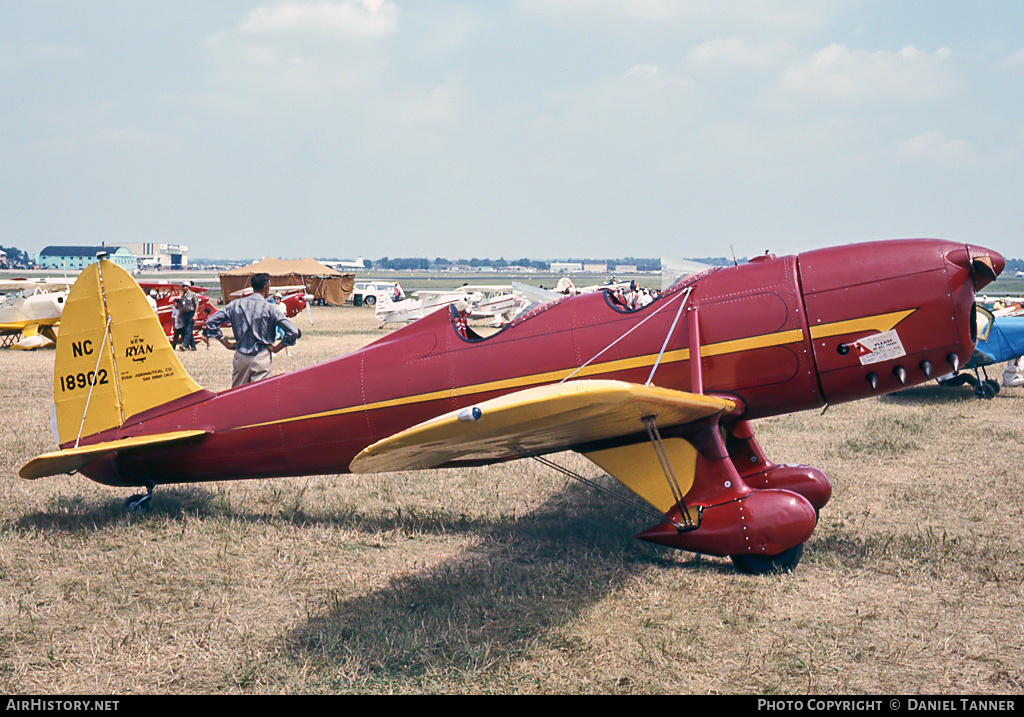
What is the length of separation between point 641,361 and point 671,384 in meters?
0.26

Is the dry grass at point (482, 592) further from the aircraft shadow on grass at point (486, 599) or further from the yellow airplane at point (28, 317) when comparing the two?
the yellow airplane at point (28, 317)

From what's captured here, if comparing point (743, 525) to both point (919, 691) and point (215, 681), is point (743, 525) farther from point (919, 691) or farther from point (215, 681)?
point (215, 681)

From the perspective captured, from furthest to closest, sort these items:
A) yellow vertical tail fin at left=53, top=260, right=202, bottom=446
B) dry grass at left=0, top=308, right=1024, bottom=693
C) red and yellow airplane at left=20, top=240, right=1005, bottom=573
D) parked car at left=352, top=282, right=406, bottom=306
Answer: parked car at left=352, top=282, right=406, bottom=306, yellow vertical tail fin at left=53, top=260, right=202, bottom=446, red and yellow airplane at left=20, top=240, right=1005, bottom=573, dry grass at left=0, top=308, right=1024, bottom=693

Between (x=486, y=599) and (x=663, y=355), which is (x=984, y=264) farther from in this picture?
(x=486, y=599)

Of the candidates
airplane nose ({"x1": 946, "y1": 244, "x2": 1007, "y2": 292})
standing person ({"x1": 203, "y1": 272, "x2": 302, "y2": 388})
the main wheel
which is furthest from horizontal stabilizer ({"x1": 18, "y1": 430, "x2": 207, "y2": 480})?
airplane nose ({"x1": 946, "y1": 244, "x2": 1007, "y2": 292})

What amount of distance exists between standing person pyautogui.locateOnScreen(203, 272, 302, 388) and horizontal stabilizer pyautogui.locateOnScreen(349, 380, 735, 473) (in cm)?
383

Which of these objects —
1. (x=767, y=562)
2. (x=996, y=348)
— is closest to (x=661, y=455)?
(x=767, y=562)

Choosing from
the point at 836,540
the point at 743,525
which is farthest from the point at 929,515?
the point at 743,525

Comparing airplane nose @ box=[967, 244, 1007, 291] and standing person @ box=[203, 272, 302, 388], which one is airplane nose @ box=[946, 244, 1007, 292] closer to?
airplane nose @ box=[967, 244, 1007, 291]

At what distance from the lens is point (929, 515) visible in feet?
21.4

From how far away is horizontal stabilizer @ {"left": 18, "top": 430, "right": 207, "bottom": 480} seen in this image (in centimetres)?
548

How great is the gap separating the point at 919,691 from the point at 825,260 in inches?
110

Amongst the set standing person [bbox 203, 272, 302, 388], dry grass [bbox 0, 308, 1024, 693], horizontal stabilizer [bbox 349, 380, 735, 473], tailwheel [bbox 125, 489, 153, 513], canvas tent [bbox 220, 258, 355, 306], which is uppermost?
canvas tent [bbox 220, 258, 355, 306]

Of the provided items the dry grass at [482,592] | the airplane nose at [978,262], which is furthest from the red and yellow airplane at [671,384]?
the dry grass at [482,592]
